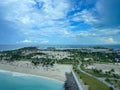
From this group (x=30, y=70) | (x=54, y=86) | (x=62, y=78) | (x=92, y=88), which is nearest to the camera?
(x=92, y=88)

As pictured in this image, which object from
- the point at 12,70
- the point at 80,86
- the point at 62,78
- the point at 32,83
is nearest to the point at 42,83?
the point at 32,83

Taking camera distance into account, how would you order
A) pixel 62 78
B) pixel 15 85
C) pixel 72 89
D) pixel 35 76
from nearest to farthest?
pixel 72 89
pixel 15 85
pixel 62 78
pixel 35 76

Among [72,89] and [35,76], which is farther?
[35,76]

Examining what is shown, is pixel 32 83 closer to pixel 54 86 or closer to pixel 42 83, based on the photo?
pixel 42 83

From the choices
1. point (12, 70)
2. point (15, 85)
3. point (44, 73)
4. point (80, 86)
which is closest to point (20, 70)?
point (12, 70)

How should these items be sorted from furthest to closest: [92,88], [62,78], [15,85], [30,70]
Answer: [30,70] < [62,78] < [15,85] < [92,88]

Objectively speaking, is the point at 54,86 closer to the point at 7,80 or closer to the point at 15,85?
the point at 15,85
